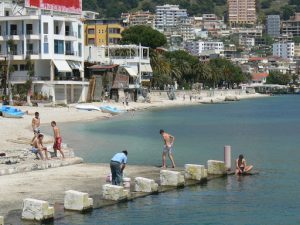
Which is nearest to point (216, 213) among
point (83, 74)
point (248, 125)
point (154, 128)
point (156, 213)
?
point (156, 213)

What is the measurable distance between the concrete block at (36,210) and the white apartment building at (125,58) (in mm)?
89356

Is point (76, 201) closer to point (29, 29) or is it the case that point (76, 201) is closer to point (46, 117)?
point (46, 117)

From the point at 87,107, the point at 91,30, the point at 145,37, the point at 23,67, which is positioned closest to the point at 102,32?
the point at 91,30

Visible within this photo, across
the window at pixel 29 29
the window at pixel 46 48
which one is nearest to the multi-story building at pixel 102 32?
the window at pixel 29 29

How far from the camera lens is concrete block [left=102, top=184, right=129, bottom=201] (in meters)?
24.5

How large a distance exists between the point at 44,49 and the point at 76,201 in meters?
68.1

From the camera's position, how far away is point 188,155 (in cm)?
4150

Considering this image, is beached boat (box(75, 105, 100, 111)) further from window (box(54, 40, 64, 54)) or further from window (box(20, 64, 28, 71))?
window (box(20, 64, 28, 71))

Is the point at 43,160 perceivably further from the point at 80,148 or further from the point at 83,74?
the point at 83,74

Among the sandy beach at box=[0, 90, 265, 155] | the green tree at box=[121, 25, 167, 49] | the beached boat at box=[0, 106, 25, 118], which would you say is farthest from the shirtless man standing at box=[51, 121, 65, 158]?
the green tree at box=[121, 25, 167, 49]

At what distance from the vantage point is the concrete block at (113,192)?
24.5 metres

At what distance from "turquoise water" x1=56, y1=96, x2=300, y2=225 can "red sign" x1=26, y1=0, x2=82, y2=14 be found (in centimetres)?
2227

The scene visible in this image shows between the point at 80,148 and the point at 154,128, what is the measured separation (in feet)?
72.0

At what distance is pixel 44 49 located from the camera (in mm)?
89438
